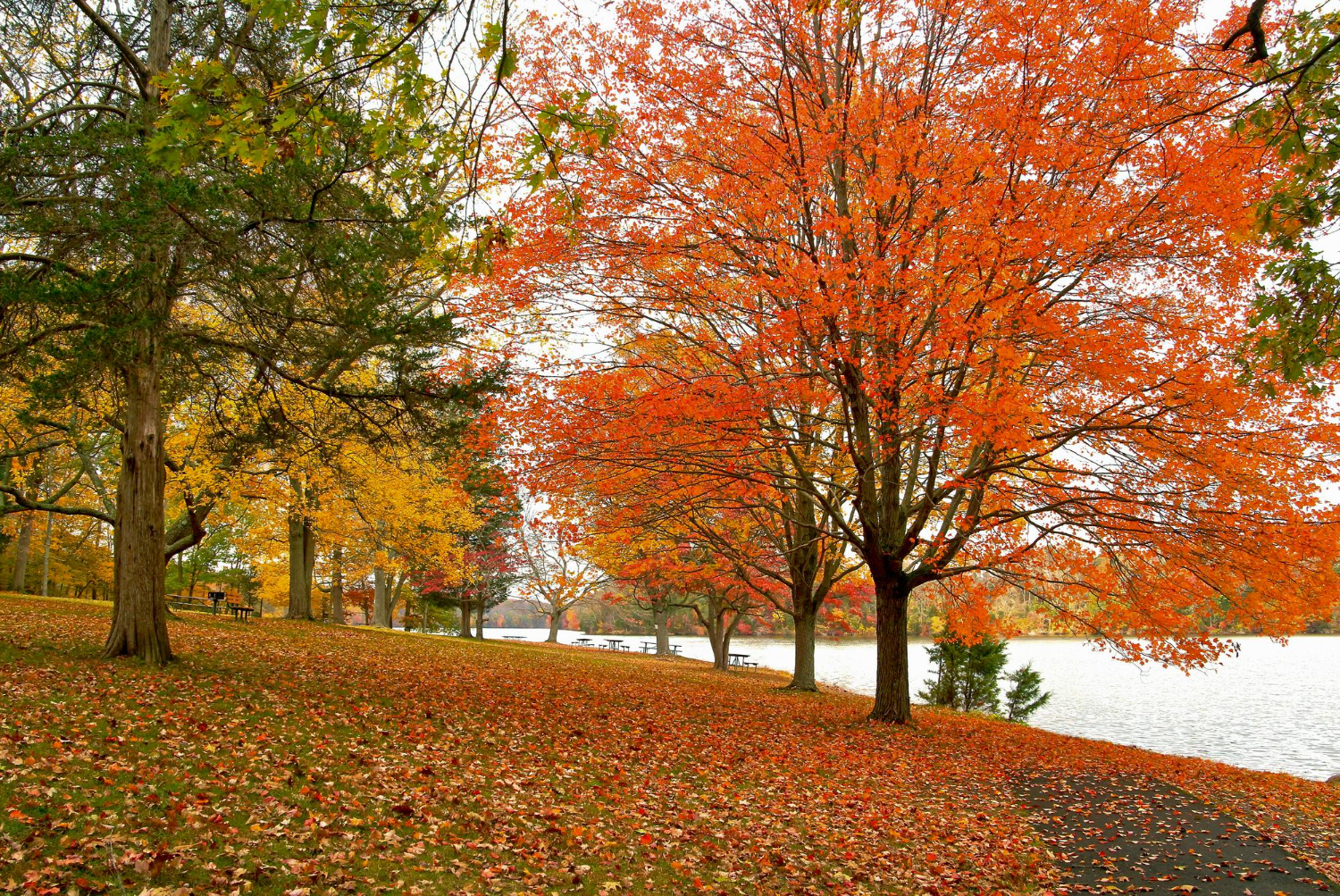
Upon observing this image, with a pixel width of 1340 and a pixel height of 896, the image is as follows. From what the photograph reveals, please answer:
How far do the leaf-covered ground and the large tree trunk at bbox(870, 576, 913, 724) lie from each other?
0.70 metres

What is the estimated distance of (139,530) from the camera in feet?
30.2

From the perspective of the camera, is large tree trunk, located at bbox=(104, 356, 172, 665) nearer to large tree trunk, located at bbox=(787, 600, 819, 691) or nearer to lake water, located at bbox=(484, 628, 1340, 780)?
large tree trunk, located at bbox=(787, 600, 819, 691)

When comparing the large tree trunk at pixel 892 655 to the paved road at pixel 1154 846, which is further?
the large tree trunk at pixel 892 655

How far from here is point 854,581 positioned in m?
22.1

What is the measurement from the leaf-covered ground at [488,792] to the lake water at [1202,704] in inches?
144

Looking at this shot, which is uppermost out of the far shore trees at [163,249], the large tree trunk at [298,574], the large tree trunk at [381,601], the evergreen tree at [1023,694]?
the far shore trees at [163,249]

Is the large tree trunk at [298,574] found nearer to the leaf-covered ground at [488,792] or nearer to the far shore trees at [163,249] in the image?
the leaf-covered ground at [488,792]

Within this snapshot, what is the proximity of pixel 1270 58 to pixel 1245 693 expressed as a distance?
3166cm

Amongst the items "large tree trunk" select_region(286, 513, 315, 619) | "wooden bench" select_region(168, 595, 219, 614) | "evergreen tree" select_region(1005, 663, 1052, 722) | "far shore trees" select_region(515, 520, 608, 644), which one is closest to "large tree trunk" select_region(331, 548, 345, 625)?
"wooden bench" select_region(168, 595, 219, 614)

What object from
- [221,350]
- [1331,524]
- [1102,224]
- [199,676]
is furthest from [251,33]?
[1331,524]

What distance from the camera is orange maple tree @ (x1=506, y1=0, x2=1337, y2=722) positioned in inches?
335

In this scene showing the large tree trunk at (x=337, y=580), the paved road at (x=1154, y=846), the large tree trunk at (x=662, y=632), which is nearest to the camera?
the paved road at (x=1154, y=846)

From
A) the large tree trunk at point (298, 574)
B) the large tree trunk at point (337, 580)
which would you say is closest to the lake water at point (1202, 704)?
the large tree trunk at point (298, 574)

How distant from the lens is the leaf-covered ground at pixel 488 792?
416cm
